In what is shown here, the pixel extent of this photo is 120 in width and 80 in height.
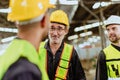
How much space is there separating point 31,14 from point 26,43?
16cm

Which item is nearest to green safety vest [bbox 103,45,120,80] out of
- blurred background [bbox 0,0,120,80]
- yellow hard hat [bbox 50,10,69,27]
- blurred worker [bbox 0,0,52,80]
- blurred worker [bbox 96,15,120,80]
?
blurred worker [bbox 96,15,120,80]

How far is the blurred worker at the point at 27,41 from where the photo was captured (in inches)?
61.6

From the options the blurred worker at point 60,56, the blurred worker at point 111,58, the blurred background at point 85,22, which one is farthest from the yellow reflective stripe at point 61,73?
the blurred background at point 85,22

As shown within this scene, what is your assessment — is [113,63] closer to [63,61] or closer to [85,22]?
[63,61]

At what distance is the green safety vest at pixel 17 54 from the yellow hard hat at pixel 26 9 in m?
0.13

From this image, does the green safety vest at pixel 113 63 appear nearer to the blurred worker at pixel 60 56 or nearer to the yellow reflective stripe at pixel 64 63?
the blurred worker at pixel 60 56

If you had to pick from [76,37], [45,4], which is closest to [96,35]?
[76,37]

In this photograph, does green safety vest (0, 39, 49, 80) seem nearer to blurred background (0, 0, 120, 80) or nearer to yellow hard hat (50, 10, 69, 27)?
yellow hard hat (50, 10, 69, 27)

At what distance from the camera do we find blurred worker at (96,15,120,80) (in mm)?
4129

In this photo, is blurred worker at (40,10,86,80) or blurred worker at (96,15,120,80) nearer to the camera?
blurred worker at (40,10,86,80)

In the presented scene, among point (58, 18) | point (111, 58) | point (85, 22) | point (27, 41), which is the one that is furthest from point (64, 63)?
point (85, 22)

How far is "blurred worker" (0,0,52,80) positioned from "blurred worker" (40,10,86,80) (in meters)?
2.04

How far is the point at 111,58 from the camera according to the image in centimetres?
419

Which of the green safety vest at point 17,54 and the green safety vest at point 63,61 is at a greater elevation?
the green safety vest at point 17,54
